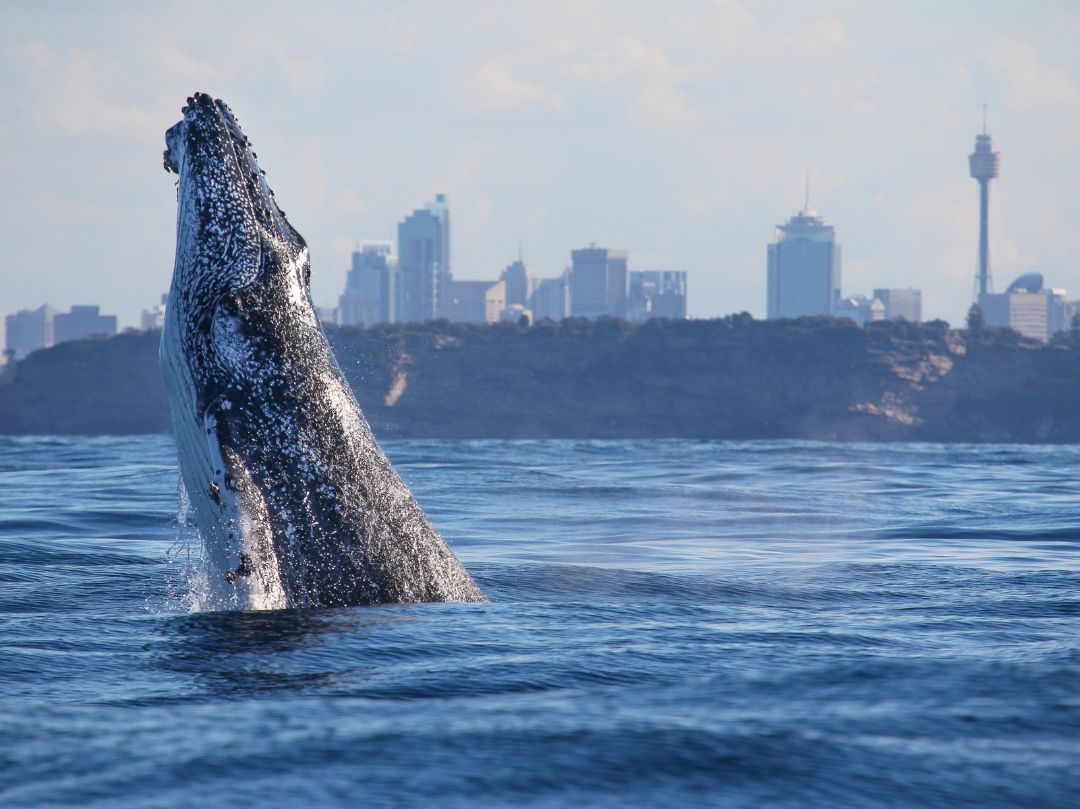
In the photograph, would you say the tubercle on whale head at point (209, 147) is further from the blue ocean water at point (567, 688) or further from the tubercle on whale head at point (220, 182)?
the blue ocean water at point (567, 688)

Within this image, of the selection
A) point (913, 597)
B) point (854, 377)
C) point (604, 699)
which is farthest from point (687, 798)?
point (854, 377)

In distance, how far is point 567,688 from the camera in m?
5.23

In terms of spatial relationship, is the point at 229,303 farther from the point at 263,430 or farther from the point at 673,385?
the point at 673,385

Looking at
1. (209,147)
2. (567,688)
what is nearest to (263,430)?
(209,147)

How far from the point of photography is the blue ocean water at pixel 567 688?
3.87m

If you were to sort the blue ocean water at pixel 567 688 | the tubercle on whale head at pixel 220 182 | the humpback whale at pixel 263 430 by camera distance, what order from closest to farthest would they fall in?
the blue ocean water at pixel 567 688 < the humpback whale at pixel 263 430 < the tubercle on whale head at pixel 220 182

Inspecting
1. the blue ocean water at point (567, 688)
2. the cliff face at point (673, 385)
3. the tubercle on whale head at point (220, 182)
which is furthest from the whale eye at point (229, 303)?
the cliff face at point (673, 385)

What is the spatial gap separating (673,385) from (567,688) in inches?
6286

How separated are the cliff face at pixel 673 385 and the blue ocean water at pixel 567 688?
466ft

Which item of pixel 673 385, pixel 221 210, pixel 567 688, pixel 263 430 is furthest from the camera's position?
pixel 673 385

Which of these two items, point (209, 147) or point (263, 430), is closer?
point (263, 430)

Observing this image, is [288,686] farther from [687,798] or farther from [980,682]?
[980,682]

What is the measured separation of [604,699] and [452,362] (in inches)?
6285

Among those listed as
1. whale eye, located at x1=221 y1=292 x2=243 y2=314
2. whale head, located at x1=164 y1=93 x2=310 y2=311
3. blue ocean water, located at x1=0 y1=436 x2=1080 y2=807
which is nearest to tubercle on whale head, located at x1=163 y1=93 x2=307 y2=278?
whale head, located at x1=164 y1=93 x2=310 y2=311
